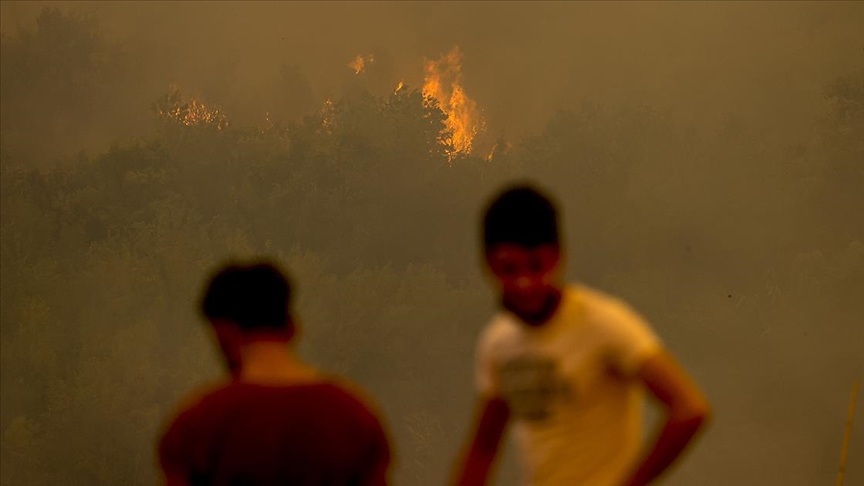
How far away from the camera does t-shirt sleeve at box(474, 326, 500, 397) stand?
2387 millimetres

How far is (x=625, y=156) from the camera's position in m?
74.5

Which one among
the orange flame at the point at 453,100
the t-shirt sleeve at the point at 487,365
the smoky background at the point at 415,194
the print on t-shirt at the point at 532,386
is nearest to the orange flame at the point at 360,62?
the smoky background at the point at 415,194

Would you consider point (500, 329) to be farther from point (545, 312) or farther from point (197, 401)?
point (197, 401)

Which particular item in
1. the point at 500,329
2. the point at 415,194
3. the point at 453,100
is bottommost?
the point at 500,329

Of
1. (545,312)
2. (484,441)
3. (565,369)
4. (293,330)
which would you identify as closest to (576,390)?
(565,369)

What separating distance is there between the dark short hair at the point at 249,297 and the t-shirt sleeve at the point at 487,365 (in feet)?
1.42

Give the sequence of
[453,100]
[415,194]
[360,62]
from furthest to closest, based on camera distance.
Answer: [360,62] → [453,100] → [415,194]

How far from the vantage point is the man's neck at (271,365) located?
2.10 meters

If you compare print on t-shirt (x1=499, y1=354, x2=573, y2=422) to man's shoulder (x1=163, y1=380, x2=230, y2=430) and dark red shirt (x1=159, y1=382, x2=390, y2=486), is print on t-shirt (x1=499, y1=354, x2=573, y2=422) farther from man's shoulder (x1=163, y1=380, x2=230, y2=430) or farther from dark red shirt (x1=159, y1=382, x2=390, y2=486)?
man's shoulder (x1=163, y1=380, x2=230, y2=430)

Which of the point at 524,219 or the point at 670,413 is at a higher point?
the point at 524,219

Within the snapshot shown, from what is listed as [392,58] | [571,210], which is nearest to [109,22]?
[392,58]

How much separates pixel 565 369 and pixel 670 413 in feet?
0.84

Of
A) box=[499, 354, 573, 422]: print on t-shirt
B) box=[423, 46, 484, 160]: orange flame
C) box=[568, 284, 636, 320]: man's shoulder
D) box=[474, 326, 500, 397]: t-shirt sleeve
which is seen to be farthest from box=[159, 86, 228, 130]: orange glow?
box=[568, 284, 636, 320]: man's shoulder

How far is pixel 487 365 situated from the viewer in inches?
94.7
